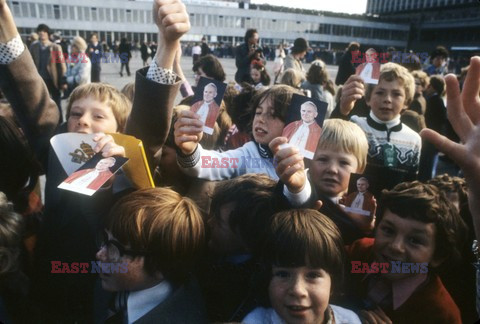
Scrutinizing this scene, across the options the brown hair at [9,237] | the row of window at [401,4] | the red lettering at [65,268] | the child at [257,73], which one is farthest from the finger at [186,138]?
the row of window at [401,4]

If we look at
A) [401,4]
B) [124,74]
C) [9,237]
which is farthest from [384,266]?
[401,4]

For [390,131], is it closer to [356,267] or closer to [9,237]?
[356,267]

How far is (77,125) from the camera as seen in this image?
1.51 meters

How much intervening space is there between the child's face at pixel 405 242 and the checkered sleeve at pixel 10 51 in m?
1.58

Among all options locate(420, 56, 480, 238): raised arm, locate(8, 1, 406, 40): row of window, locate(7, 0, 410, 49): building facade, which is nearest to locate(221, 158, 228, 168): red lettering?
locate(420, 56, 480, 238): raised arm

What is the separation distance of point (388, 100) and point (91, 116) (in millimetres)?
1893

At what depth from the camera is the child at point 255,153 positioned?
1.64m

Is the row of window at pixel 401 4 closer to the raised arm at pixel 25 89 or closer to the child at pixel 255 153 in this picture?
the child at pixel 255 153

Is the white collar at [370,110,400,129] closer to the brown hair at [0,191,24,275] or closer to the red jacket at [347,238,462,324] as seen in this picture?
the red jacket at [347,238,462,324]

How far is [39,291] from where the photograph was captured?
1607 mm

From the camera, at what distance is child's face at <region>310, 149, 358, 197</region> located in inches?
68.3

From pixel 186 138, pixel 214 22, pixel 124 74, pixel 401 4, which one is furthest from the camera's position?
pixel 401 4

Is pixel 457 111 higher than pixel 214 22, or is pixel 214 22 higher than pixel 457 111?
pixel 214 22

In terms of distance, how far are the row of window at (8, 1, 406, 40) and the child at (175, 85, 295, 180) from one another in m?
47.4
